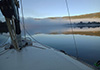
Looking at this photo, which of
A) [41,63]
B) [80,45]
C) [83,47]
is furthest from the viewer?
[80,45]

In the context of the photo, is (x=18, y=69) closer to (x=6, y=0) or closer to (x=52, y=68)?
(x=52, y=68)

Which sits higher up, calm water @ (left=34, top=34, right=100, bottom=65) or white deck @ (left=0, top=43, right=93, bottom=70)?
white deck @ (left=0, top=43, right=93, bottom=70)

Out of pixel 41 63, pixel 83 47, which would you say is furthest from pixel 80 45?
pixel 41 63

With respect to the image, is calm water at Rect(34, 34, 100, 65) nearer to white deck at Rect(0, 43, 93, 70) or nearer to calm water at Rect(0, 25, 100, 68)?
calm water at Rect(0, 25, 100, 68)

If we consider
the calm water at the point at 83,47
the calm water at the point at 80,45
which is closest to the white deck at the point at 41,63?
the calm water at the point at 80,45

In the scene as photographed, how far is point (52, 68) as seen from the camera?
2018 millimetres

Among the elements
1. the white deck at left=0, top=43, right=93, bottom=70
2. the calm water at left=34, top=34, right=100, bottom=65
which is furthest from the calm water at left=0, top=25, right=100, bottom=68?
the white deck at left=0, top=43, right=93, bottom=70

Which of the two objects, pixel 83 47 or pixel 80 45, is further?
pixel 80 45

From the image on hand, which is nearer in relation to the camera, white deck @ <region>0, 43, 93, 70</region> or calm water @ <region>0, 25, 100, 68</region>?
white deck @ <region>0, 43, 93, 70</region>

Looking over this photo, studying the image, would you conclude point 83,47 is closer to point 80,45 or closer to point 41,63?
point 80,45

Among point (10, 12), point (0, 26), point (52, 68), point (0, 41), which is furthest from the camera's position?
point (0, 41)

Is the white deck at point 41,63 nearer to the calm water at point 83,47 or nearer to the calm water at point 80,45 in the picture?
the calm water at point 80,45

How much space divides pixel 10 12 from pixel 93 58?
410 inches

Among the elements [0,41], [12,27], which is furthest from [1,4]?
[0,41]
